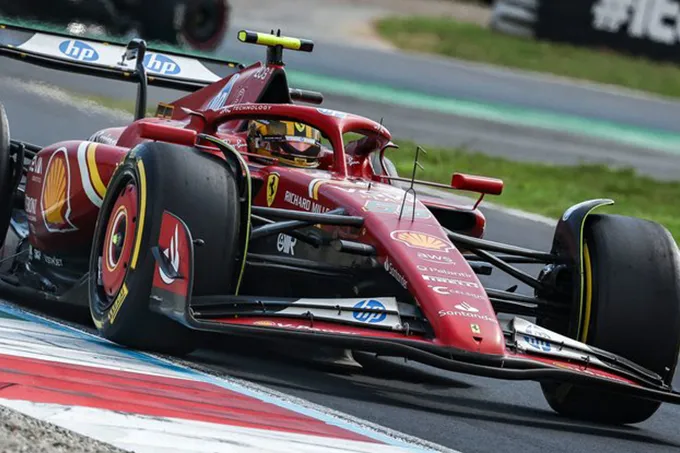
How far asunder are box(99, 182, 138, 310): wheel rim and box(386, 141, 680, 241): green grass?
7083 millimetres

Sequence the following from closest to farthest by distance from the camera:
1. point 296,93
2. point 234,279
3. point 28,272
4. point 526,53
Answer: point 234,279
point 28,272
point 296,93
point 526,53

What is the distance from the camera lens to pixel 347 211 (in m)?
6.89

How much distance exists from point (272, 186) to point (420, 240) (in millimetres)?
1055

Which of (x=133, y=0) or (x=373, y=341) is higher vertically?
(x=133, y=0)

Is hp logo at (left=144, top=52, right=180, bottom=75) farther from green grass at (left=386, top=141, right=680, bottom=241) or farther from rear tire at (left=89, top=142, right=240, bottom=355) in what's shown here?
green grass at (left=386, top=141, right=680, bottom=241)

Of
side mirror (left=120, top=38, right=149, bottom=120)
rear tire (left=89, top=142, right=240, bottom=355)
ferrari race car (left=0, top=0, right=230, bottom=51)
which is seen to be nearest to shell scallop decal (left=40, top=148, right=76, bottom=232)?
rear tire (left=89, top=142, right=240, bottom=355)

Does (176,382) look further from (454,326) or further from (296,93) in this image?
(296,93)

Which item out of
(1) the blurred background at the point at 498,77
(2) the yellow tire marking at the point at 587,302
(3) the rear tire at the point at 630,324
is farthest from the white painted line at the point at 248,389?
(1) the blurred background at the point at 498,77

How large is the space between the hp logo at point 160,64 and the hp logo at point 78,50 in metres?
0.43

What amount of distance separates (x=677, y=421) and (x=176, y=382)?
9.61 feet

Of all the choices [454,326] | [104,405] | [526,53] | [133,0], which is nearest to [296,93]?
[454,326]

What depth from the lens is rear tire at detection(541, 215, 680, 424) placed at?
6840mm

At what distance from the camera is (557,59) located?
26.1m

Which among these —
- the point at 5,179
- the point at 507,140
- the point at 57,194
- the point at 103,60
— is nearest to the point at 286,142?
the point at 57,194
